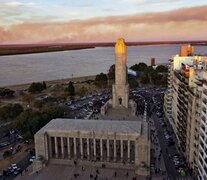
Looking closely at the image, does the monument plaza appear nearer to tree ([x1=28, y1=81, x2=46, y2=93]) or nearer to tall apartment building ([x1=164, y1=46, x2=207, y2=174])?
tall apartment building ([x1=164, y1=46, x2=207, y2=174])

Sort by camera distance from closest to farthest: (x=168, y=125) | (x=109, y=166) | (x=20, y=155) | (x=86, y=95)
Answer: (x=109, y=166)
(x=20, y=155)
(x=168, y=125)
(x=86, y=95)

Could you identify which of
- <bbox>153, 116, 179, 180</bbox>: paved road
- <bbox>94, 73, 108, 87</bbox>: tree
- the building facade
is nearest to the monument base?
<bbox>153, 116, 179, 180</bbox>: paved road

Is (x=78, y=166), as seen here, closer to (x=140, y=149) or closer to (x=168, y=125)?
(x=140, y=149)

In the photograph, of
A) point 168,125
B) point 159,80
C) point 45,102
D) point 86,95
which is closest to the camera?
point 168,125

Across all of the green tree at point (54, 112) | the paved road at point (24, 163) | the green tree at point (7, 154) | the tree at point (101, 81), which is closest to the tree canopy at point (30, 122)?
the green tree at point (54, 112)

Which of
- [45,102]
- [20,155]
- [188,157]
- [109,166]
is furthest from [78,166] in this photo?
[45,102]

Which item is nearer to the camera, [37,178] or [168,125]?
[37,178]

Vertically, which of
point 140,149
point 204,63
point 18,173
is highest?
point 204,63
